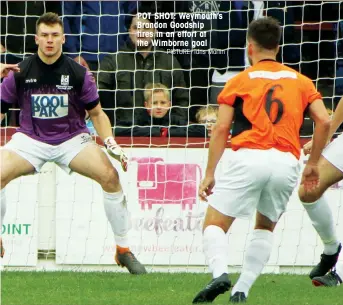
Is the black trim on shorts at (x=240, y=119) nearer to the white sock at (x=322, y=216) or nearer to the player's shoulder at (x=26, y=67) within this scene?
the white sock at (x=322, y=216)

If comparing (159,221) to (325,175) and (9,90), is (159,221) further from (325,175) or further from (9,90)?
(325,175)

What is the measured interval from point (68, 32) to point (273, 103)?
467cm

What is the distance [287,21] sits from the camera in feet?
38.0

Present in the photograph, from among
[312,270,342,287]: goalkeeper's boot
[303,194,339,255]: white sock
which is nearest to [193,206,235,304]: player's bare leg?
[303,194,339,255]: white sock

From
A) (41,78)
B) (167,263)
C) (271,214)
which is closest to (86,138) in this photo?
(41,78)

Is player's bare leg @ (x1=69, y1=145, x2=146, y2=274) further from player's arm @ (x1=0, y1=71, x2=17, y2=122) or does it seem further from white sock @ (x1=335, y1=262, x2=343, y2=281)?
white sock @ (x1=335, y1=262, x2=343, y2=281)

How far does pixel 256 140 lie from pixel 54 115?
2662 millimetres

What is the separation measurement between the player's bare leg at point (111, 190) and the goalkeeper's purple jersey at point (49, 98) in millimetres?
241

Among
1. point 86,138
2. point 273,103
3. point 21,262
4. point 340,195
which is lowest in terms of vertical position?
point 21,262

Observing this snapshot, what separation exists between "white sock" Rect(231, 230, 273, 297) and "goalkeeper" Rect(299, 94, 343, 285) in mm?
947

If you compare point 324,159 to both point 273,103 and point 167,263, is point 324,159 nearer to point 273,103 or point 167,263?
point 273,103

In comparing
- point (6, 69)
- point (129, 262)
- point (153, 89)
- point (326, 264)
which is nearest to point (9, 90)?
point (6, 69)

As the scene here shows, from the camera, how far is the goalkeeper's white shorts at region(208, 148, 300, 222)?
A: 7.36 meters

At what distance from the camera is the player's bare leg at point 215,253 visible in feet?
23.7
